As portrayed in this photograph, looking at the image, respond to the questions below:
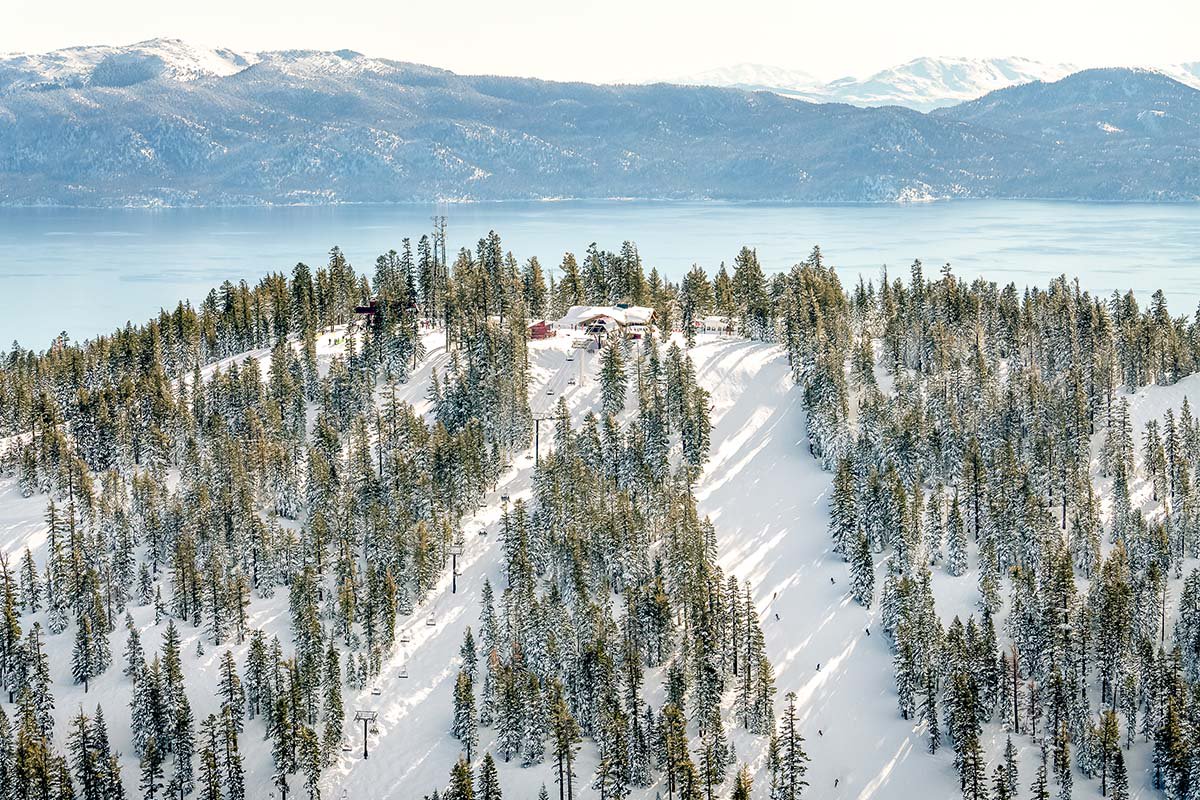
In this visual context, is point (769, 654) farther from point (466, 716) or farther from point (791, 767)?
point (466, 716)

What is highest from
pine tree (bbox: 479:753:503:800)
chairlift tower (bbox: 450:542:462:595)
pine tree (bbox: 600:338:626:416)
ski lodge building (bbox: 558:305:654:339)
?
ski lodge building (bbox: 558:305:654:339)

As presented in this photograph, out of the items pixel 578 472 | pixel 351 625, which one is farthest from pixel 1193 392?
pixel 351 625

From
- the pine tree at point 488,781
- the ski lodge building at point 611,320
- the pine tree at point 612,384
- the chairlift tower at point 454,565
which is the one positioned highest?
the ski lodge building at point 611,320

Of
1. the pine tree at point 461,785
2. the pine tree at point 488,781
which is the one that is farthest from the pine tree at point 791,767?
the pine tree at point 461,785

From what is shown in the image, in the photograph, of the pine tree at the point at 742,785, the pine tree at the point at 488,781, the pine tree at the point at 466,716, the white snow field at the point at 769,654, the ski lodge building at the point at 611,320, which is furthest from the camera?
the ski lodge building at the point at 611,320

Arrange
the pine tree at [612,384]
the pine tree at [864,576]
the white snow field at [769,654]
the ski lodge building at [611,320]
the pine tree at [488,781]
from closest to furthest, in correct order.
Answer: the pine tree at [488,781] < the white snow field at [769,654] < the pine tree at [864,576] < the pine tree at [612,384] < the ski lodge building at [611,320]

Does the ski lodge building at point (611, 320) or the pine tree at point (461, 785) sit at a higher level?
the ski lodge building at point (611, 320)

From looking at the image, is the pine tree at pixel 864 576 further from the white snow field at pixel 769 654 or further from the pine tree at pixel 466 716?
the pine tree at pixel 466 716

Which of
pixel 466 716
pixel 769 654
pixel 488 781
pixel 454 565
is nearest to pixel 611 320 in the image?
pixel 454 565

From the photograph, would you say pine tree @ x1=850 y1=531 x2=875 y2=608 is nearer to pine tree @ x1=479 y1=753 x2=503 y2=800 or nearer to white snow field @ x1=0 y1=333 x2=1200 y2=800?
white snow field @ x1=0 y1=333 x2=1200 y2=800

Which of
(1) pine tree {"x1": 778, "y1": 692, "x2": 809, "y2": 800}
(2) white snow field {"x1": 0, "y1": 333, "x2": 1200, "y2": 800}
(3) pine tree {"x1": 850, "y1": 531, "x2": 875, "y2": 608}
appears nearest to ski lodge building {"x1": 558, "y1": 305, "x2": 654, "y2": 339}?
(2) white snow field {"x1": 0, "y1": 333, "x2": 1200, "y2": 800}
